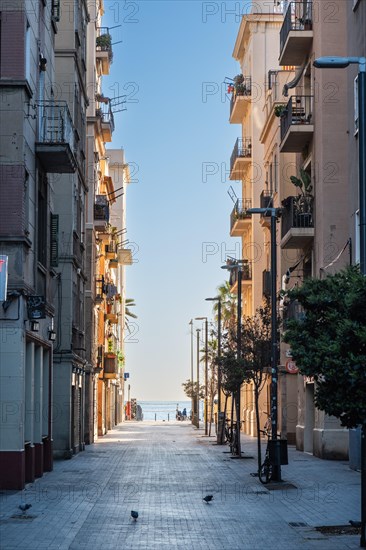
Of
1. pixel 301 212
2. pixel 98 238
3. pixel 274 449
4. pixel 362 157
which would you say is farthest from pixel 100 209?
pixel 362 157

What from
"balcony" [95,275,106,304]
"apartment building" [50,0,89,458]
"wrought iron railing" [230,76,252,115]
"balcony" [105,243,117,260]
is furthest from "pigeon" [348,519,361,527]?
"wrought iron railing" [230,76,252,115]

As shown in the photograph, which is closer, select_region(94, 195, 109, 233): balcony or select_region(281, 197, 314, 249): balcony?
select_region(281, 197, 314, 249): balcony

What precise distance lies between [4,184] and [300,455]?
1789 centimetres

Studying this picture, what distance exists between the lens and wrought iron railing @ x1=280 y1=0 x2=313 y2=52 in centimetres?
3953

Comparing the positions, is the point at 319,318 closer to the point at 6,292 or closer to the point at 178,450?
the point at 6,292

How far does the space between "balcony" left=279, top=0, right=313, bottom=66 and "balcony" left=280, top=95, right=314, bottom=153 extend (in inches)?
61.7

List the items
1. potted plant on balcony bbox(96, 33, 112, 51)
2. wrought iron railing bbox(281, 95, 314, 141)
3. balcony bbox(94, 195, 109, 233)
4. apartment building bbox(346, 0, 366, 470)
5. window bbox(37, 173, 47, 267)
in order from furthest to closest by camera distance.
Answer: potted plant on balcony bbox(96, 33, 112, 51)
balcony bbox(94, 195, 109, 233)
wrought iron railing bbox(281, 95, 314, 141)
apartment building bbox(346, 0, 366, 470)
window bbox(37, 173, 47, 267)

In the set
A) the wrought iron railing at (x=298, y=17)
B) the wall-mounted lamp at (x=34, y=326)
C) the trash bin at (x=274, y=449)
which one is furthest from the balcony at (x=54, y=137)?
the wrought iron railing at (x=298, y=17)

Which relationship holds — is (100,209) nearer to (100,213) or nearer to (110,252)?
(100,213)

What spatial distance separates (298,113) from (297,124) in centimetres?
131

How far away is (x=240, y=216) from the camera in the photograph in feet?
203

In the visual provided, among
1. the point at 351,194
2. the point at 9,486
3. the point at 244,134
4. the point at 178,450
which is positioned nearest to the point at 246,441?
the point at 178,450

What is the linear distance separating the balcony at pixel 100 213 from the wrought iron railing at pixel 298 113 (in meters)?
13.1

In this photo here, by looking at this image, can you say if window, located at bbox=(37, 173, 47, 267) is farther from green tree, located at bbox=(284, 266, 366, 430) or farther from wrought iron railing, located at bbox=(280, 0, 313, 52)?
wrought iron railing, located at bbox=(280, 0, 313, 52)
